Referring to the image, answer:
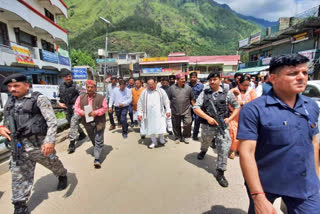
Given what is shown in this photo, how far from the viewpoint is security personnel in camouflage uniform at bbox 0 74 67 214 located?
1.91m

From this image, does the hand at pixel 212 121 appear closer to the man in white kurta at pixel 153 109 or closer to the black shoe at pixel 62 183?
the man in white kurta at pixel 153 109

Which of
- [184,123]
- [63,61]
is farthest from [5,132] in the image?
[63,61]

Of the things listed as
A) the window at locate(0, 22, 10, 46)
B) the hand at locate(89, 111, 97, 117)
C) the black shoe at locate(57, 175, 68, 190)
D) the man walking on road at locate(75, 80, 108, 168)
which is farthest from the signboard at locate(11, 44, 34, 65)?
the black shoe at locate(57, 175, 68, 190)

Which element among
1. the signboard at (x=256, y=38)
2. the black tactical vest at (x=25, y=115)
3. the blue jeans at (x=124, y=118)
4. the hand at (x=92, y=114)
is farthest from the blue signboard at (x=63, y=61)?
the signboard at (x=256, y=38)

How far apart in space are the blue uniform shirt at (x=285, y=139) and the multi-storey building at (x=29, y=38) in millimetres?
8644

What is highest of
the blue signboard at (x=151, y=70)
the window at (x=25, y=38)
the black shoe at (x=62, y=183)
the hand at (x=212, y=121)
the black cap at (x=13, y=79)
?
the window at (x=25, y=38)

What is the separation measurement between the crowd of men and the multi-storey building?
6110mm

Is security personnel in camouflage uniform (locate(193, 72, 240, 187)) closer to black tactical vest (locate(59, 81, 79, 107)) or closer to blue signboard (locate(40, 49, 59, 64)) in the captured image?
black tactical vest (locate(59, 81, 79, 107))

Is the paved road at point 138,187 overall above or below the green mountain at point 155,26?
below

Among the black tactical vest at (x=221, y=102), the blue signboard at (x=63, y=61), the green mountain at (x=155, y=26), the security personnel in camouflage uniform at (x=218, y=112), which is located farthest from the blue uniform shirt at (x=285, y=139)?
the green mountain at (x=155, y=26)

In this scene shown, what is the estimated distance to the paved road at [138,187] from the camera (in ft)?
6.95

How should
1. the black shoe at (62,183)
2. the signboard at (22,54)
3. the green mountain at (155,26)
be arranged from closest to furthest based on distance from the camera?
the black shoe at (62,183) → the signboard at (22,54) → the green mountain at (155,26)

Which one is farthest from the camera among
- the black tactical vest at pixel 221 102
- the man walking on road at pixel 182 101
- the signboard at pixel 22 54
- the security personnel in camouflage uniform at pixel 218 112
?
the signboard at pixel 22 54

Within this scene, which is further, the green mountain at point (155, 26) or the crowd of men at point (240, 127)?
the green mountain at point (155, 26)
